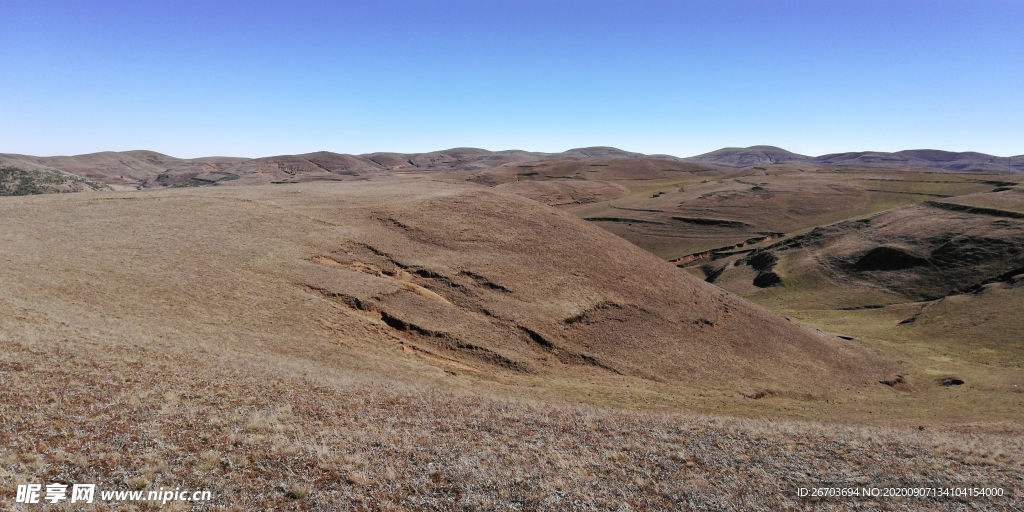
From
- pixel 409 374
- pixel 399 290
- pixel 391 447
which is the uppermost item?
pixel 399 290

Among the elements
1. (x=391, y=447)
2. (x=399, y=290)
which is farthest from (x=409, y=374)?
(x=391, y=447)

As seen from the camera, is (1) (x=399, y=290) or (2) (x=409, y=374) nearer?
(2) (x=409, y=374)

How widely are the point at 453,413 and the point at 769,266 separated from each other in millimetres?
60757

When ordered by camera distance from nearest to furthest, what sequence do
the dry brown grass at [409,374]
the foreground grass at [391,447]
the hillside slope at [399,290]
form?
the foreground grass at [391,447], the dry brown grass at [409,374], the hillside slope at [399,290]

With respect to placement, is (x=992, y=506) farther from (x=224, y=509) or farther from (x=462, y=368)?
(x=462, y=368)

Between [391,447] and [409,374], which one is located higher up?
[391,447]

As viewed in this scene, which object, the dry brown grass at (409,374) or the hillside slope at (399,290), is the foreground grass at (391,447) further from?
the hillside slope at (399,290)

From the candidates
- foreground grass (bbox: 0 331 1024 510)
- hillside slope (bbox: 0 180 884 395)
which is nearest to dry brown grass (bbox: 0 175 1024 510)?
foreground grass (bbox: 0 331 1024 510)

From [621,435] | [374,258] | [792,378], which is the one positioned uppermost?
[374,258]

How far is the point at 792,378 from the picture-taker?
29.5 m

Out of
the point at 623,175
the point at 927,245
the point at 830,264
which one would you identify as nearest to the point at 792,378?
the point at 830,264

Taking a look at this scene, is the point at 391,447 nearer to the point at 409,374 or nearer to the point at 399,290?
the point at 409,374

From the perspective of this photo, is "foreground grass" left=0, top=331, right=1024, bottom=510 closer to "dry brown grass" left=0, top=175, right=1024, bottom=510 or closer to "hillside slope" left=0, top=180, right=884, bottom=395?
"dry brown grass" left=0, top=175, right=1024, bottom=510

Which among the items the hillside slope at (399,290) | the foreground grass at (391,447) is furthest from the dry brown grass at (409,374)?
the hillside slope at (399,290)
